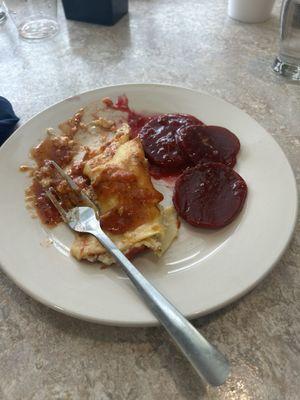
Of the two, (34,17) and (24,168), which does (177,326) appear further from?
(34,17)

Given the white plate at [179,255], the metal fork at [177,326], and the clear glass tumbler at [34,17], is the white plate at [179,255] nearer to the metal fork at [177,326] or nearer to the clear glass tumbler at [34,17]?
the metal fork at [177,326]

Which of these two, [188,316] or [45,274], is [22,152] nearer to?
[45,274]

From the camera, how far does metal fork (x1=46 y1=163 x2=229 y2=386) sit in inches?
19.7

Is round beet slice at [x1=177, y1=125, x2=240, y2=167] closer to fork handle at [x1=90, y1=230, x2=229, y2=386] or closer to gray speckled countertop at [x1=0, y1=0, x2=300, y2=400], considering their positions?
gray speckled countertop at [x1=0, y1=0, x2=300, y2=400]

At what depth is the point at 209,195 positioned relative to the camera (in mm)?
775

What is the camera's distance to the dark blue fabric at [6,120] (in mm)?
1017

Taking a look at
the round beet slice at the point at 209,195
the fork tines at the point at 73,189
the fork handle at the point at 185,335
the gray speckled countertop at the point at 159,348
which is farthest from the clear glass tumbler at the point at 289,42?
the fork handle at the point at 185,335

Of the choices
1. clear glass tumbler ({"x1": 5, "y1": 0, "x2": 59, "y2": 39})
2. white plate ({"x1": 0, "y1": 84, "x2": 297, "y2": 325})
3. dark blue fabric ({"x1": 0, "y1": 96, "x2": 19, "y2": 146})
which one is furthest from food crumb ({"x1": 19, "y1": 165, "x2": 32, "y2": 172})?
clear glass tumbler ({"x1": 5, "y1": 0, "x2": 59, "y2": 39})

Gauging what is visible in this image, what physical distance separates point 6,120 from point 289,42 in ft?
2.86

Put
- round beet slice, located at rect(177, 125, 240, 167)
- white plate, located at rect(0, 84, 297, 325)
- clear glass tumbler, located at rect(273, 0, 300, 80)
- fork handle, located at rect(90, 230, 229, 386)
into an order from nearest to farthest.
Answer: fork handle, located at rect(90, 230, 229, 386)
white plate, located at rect(0, 84, 297, 325)
round beet slice, located at rect(177, 125, 240, 167)
clear glass tumbler, located at rect(273, 0, 300, 80)

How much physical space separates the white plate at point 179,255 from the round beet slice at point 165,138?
0.42 ft

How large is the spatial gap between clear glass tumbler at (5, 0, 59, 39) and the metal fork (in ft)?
3.51

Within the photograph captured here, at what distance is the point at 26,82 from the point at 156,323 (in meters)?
1.00

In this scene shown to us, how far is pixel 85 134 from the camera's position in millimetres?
996
